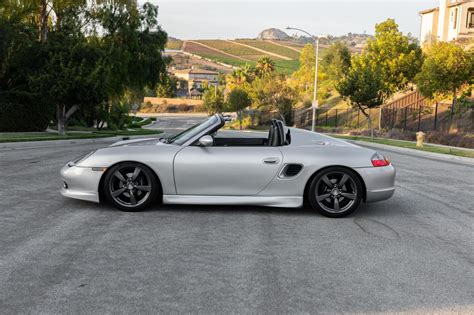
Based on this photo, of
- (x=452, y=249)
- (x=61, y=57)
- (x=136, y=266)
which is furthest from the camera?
(x=61, y=57)

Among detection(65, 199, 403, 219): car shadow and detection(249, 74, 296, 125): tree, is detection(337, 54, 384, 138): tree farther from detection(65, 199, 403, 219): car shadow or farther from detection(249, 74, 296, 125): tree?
detection(65, 199, 403, 219): car shadow

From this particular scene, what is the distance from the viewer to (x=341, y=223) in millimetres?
6285

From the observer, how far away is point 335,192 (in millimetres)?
6570

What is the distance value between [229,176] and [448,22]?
197 feet

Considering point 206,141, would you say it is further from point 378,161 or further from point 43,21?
point 43,21

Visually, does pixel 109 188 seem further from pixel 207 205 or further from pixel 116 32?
pixel 116 32

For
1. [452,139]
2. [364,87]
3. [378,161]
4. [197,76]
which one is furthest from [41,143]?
[197,76]

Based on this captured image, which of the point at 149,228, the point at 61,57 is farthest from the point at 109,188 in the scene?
the point at 61,57

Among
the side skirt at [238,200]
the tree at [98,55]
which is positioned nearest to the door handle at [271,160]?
the side skirt at [238,200]

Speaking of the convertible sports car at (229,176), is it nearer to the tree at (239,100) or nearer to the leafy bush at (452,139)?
the leafy bush at (452,139)

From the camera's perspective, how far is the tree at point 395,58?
159ft

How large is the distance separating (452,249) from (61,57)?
22397 mm

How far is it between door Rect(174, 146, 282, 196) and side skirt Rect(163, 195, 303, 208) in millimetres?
55

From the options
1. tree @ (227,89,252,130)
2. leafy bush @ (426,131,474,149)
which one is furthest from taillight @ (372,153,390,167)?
tree @ (227,89,252,130)
